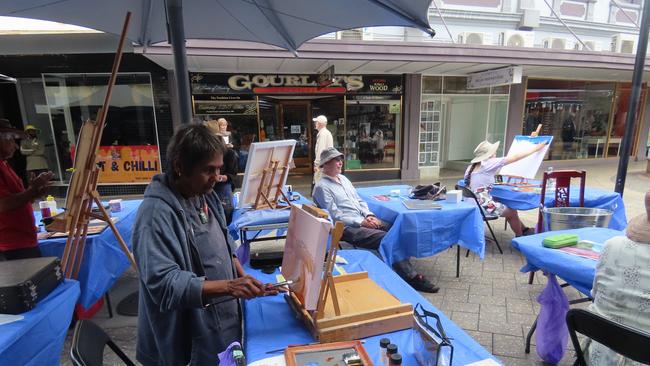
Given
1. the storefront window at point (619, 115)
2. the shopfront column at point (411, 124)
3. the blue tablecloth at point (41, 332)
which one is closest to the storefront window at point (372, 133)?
the shopfront column at point (411, 124)

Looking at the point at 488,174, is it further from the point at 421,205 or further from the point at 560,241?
the point at 560,241

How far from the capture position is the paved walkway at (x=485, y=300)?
2.64 metres

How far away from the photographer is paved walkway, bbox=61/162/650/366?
264cm

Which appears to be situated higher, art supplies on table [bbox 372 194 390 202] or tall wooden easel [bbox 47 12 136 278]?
tall wooden easel [bbox 47 12 136 278]

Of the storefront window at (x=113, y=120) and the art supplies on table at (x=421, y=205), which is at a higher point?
the storefront window at (x=113, y=120)

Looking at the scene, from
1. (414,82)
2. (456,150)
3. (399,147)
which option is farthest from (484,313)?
(456,150)

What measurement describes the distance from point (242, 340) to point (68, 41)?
8.57 meters

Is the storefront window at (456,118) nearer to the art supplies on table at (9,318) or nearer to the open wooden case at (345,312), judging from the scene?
the open wooden case at (345,312)

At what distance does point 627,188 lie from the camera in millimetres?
8055

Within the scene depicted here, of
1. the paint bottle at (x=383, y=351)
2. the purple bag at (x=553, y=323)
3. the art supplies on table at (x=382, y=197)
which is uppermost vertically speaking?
the paint bottle at (x=383, y=351)

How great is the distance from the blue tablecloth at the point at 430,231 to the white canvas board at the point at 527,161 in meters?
1.89

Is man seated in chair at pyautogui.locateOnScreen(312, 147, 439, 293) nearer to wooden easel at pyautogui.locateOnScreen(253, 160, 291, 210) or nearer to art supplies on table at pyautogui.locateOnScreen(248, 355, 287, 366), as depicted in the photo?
wooden easel at pyautogui.locateOnScreen(253, 160, 291, 210)

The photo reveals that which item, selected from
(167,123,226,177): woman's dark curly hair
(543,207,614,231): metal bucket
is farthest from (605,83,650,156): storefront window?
(167,123,226,177): woman's dark curly hair

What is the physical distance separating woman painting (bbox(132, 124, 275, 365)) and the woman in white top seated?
163 centimetres
